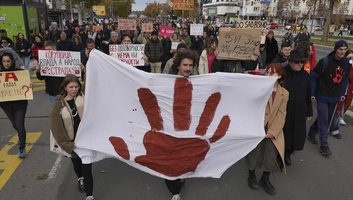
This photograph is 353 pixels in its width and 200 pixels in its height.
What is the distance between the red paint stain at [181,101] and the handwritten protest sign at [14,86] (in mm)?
2727

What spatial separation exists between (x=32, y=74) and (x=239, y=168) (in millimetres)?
10208

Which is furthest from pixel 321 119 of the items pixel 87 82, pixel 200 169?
pixel 87 82

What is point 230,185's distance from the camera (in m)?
3.76

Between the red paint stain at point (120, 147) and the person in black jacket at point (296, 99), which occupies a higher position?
the person in black jacket at point (296, 99)

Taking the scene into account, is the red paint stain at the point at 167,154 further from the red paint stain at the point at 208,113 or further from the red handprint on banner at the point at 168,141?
the red paint stain at the point at 208,113

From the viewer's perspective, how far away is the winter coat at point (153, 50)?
791 cm

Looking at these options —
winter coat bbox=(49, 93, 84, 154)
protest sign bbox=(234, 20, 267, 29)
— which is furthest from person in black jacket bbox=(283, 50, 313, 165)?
protest sign bbox=(234, 20, 267, 29)

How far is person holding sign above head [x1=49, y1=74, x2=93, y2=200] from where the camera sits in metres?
2.91

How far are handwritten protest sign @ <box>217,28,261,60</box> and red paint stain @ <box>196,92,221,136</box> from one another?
1924 mm

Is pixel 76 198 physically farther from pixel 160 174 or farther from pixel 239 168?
pixel 239 168

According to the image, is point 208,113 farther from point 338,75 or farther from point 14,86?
point 14,86

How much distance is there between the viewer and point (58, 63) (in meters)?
4.92

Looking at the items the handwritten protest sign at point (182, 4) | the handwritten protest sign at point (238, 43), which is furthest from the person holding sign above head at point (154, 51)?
the handwritten protest sign at point (182, 4)

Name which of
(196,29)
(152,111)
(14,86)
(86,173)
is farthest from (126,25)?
(86,173)
